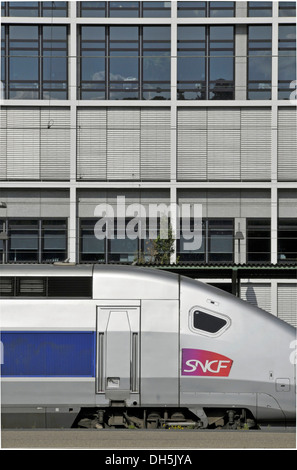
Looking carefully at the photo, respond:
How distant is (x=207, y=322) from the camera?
1109 cm

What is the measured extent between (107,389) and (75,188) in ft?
74.2

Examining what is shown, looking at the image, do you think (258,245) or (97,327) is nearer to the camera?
(97,327)

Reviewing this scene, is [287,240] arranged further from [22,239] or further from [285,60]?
[22,239]

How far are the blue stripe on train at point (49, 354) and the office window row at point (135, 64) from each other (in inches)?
927

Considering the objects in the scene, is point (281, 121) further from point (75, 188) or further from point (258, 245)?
point (75, 188)

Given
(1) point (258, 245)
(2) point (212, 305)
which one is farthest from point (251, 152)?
(2) point (212, 305)

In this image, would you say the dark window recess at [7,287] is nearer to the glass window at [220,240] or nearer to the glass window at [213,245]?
the glass window at [213,245]

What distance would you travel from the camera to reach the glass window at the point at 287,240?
32.9 metres

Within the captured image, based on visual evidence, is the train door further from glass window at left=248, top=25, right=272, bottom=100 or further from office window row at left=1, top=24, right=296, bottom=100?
glass window at left=248, top=25, right=272, bottom=100

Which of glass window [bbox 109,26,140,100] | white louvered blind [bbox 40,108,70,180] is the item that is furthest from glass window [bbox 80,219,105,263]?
glass window [bbox 109,26,140,100]

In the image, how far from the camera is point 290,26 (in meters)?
32.6

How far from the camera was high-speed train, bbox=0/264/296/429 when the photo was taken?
10.9m

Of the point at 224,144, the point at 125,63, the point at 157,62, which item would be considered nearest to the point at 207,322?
the point at 224,144
